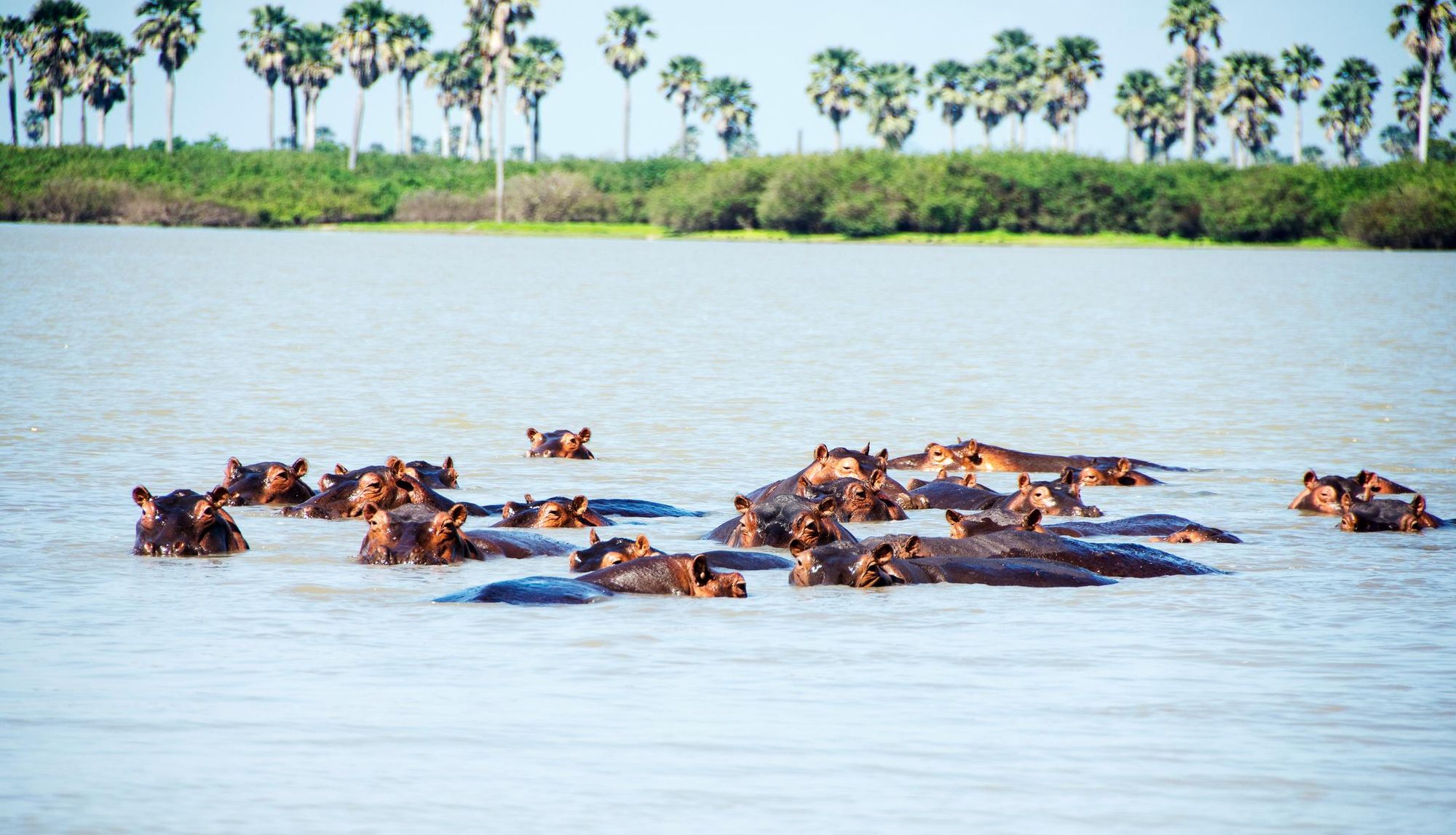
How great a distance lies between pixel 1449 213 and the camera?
99000 mm

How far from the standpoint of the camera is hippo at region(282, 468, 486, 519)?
13.6 metres

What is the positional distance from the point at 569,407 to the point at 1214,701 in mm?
16266

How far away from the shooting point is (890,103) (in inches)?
5423

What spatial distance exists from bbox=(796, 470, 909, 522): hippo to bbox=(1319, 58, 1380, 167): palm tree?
12469 cm

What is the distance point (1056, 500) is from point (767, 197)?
105222 mm

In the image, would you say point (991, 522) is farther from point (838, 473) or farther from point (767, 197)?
point (767, 197)

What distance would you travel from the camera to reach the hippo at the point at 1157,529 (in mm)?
13484

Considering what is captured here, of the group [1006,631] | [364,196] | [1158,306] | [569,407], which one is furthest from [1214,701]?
[364,196]

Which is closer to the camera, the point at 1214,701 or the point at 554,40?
the point at 1214,701

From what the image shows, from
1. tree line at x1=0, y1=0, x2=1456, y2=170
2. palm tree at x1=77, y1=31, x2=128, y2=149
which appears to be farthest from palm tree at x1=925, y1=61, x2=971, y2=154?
palm tree at x1=77, y1=31, x2=128, y2=149

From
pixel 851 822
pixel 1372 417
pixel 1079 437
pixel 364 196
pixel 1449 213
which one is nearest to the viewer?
pixel 851 822

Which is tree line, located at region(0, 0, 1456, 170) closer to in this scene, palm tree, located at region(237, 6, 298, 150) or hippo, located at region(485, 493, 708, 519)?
palm tree, located at region(237, 6, 298, 150)

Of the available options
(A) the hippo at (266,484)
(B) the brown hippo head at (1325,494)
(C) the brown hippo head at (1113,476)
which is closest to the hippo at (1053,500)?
(B) the brown hippo head at (1325,494)

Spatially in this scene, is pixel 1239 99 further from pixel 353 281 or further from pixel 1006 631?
pixel 1006 631
